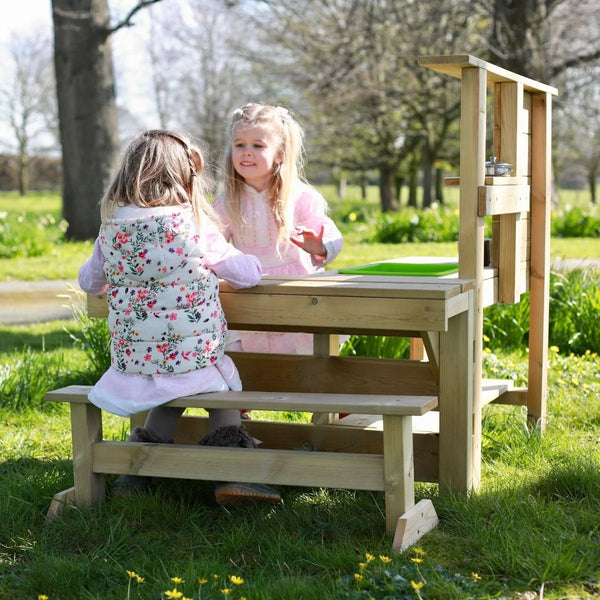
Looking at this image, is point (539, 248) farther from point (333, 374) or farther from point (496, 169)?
point (333, 374)

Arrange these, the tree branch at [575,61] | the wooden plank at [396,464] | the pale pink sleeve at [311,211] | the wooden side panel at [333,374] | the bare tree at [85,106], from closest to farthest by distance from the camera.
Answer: the wooden plank at [396,464] → the wooden side panel at [333,374] → the pale pink sleeve at [311,211] → the bare tree at [85,106] → the tree branch at [575,61]

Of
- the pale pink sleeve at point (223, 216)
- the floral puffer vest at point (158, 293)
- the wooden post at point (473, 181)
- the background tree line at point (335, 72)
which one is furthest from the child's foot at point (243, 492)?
the background tree line at point (335, 72)

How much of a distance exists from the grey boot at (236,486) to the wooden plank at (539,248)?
55.9 inches

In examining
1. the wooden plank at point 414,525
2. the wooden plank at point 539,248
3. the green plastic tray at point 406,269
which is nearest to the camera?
the wooden plank at point 414,525

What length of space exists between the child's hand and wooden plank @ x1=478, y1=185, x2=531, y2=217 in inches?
25.6

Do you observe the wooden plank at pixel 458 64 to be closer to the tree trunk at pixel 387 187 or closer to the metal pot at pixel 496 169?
the metal pot at pixel 496 169

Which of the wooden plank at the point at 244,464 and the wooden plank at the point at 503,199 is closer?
the wooden plank at the point at 244,464

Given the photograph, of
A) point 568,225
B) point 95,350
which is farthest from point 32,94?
point 95,350

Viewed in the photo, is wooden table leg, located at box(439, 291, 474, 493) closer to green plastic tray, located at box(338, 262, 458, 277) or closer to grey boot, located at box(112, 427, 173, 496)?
green plastic tray, located at box(338, 262, 458, 277)

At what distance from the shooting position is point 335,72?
52.6 ft

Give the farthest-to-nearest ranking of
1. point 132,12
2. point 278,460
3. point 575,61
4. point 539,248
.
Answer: point 575,61
point 132,12
point 539,248
point 278,460

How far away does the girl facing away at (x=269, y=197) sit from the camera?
12.3 feet

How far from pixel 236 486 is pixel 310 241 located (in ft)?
3.27

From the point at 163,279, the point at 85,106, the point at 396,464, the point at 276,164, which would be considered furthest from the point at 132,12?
the point at 396,464
